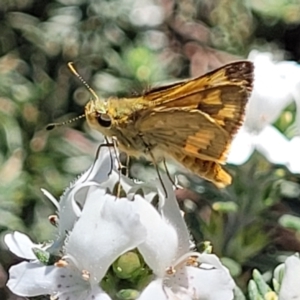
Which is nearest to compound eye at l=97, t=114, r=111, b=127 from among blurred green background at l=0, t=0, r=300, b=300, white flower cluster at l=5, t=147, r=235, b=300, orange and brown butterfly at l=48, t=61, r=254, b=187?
orange and brown butterfly at l=48, t=61, r=254, b=187

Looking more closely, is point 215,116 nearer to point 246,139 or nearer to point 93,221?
point 93,221

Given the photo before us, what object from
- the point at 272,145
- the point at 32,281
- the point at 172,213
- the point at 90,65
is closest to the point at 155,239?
the point at 172,213

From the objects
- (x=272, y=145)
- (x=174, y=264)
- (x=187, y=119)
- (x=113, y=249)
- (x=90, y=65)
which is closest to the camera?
(x=113, y=249)

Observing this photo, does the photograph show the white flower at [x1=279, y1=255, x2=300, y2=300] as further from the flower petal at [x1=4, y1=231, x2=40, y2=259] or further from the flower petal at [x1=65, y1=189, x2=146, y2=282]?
the flower petal at [x1=4, y1=231, x2=40, y2=259]

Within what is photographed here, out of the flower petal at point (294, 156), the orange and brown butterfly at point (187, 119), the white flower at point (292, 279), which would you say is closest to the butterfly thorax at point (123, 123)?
the orange and brown butterfly at point (187, 119)

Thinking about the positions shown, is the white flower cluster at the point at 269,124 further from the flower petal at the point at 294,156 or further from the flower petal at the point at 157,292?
the flower petal at the point at 157,292

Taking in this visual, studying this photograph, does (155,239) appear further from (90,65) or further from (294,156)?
(90,65)

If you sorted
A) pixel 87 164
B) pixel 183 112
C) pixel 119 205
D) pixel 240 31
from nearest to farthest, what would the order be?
pixel 119 205
pixel 183 112
pixel 87 164
pixel 240 31

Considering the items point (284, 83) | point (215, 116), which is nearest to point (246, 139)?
point (284, 83)
